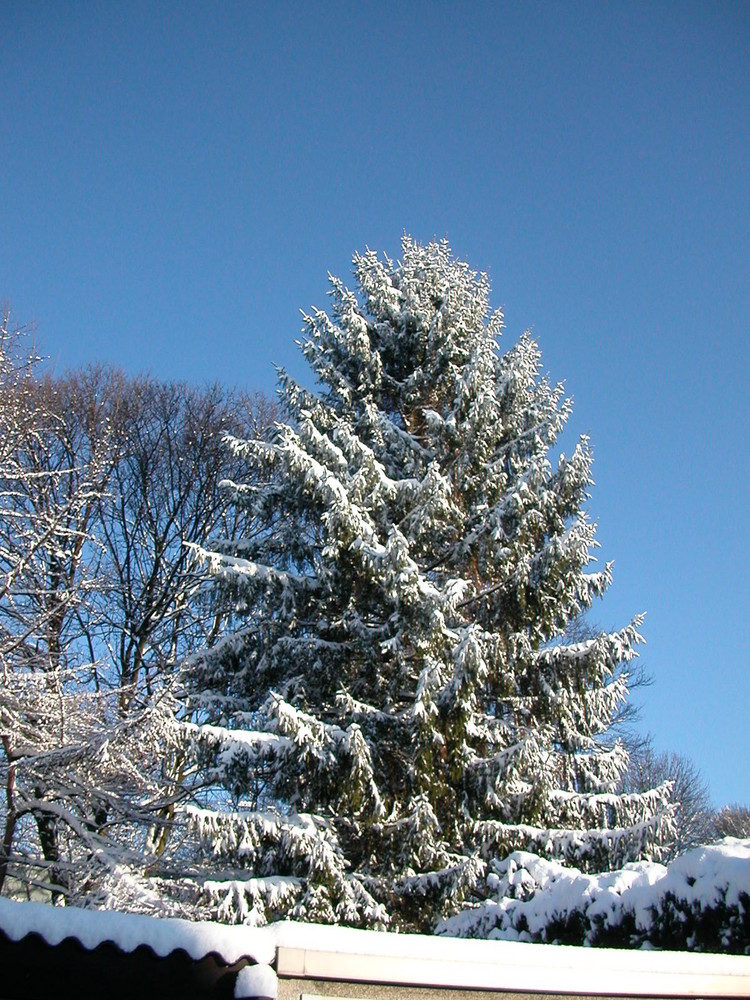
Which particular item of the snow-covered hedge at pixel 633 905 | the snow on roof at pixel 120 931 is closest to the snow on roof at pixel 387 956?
the snow on roof at pixel 120 931

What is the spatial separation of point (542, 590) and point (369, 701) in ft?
8.68

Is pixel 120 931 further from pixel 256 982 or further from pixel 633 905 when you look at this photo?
pixel 633 905

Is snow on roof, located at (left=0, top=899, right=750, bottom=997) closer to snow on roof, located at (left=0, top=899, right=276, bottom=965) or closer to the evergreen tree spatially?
snow on roof, located at (left=0, top=899, right=276, bottom=965)

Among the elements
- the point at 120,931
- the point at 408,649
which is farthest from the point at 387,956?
the point at 408,649

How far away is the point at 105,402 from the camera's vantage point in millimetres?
16203

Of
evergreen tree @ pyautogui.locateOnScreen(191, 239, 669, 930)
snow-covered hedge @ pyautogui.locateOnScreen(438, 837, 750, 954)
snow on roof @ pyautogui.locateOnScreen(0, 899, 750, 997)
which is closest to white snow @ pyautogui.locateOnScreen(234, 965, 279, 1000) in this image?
snow on roof @ pyautogui.locateOnScreen(0, 899, 750, 997)

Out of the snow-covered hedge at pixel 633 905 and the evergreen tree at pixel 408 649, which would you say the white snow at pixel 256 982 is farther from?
the evergreen tree at pixel 408 649

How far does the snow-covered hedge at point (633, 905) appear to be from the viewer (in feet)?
19.7

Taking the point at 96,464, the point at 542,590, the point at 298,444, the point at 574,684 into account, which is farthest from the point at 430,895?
the point at 96,464

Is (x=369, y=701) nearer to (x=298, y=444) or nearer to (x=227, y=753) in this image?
(x=227, y=753)

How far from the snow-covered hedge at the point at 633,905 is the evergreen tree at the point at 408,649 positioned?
86 centimetres

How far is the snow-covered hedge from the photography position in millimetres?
6000

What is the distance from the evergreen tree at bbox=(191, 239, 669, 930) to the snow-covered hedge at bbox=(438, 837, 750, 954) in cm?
86

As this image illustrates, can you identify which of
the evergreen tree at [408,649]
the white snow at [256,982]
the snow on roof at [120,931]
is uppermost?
the evergreen tree at [408,649]
